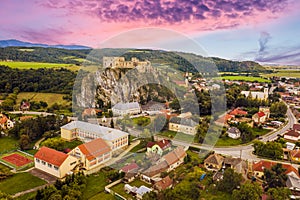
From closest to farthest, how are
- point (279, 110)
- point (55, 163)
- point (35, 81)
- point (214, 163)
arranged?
point (55, 163) < point (214, 163) < point (279, 110) < point (35, 81)

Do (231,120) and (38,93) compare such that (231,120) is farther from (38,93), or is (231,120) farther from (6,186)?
(38,93)

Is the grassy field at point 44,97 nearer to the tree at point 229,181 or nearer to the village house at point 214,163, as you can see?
the village house at point 214,163

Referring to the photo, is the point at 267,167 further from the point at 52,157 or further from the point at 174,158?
the point at 52,157

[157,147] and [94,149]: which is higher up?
[94,149]

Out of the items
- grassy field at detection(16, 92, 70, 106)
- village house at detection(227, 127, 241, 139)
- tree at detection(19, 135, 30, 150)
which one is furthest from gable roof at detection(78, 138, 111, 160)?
grassy field at detection(16, 92, 70, 106)

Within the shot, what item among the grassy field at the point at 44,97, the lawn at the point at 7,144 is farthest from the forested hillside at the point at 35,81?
the lawn at the point at 7,144

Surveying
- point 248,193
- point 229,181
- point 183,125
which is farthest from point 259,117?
point 248,193
